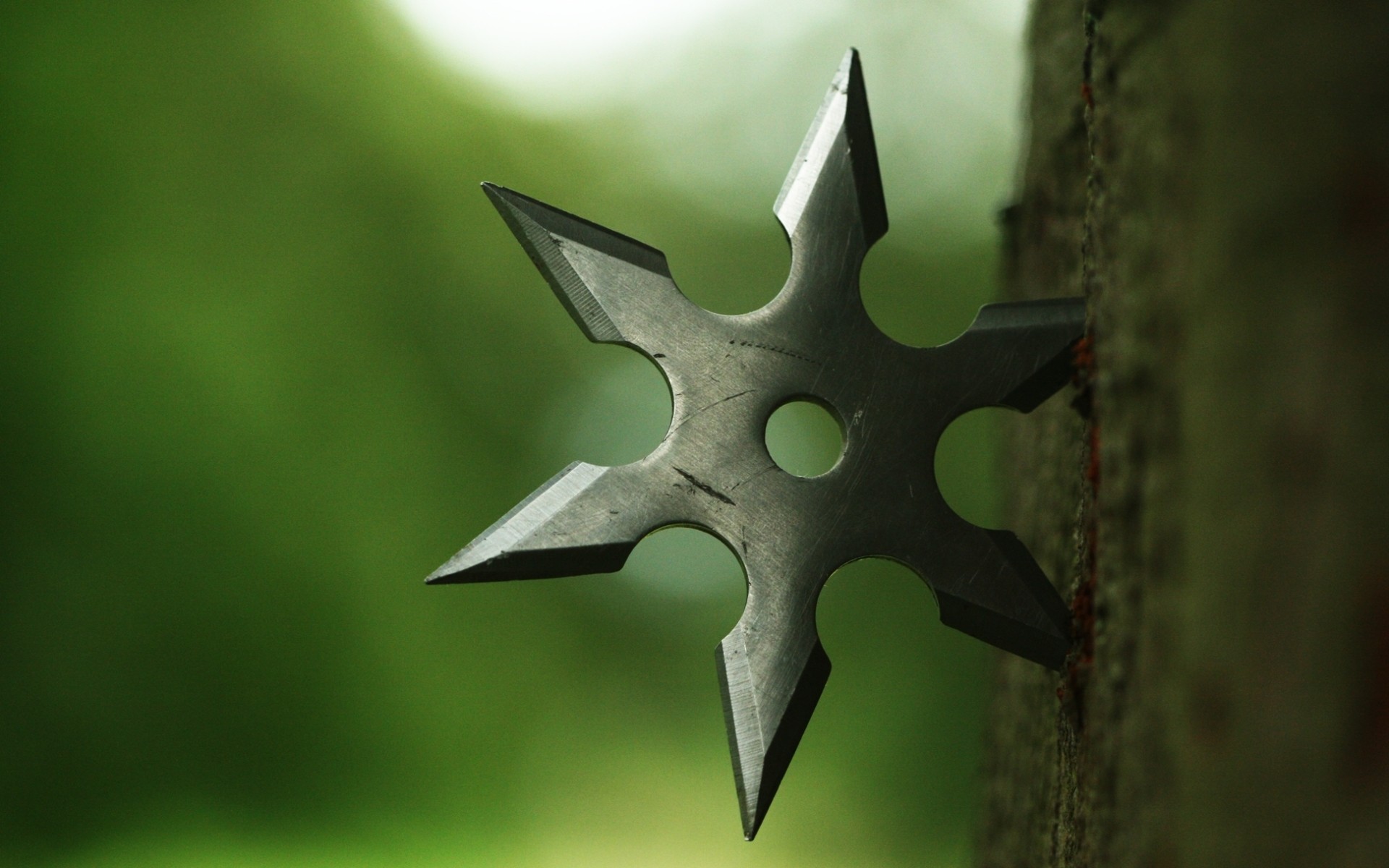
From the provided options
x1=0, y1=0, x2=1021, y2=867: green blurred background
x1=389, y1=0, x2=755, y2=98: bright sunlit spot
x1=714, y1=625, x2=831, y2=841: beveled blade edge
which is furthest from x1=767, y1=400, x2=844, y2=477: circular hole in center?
x1=714, y1=625, x2=831, y2=841: beveled blade edge

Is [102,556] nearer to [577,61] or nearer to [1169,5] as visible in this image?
[577,61]

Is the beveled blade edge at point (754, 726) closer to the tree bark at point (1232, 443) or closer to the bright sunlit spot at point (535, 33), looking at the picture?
the tree bark at point (1232, 443)

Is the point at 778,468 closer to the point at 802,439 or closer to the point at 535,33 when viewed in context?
the point at 802,439

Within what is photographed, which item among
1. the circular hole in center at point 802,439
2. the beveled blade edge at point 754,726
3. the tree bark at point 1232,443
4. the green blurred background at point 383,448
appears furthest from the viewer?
the circular hole in center at point 802,439

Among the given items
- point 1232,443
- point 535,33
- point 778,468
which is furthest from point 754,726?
point 535,33

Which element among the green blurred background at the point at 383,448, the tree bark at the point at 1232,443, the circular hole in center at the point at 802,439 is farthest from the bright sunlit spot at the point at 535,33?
the tree bark at the point at 1232,443

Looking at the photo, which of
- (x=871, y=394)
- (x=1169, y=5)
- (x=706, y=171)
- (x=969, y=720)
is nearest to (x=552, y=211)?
(x=871, y=394)

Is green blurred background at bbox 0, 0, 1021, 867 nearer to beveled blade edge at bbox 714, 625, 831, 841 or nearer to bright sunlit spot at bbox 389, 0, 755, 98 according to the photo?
bright sunlit spot at bbox 389, 0, 755, 98

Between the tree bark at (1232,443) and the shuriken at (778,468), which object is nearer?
the tree bark at (1232,443)
